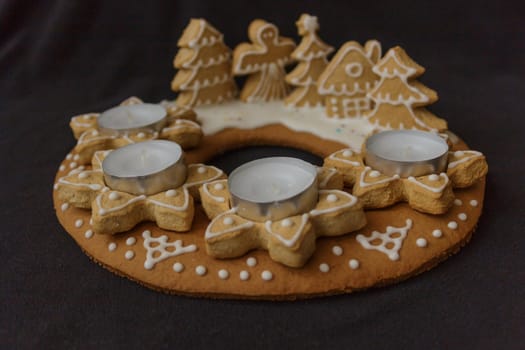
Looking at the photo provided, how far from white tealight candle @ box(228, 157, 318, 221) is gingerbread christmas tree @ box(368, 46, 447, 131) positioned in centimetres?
75

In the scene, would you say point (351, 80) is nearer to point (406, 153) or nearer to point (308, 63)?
point (308, 63)

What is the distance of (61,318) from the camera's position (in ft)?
5.36

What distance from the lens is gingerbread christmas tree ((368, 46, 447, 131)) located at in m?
2.26

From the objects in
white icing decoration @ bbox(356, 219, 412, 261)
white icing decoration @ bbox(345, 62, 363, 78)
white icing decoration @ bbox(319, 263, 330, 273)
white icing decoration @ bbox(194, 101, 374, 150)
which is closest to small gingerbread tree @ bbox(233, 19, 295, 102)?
white icing decoration @ bbox(194, 101, 374, 150)

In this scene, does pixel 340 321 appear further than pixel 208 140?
No

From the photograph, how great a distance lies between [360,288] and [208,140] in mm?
1208

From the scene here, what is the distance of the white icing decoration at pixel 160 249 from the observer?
1698mm

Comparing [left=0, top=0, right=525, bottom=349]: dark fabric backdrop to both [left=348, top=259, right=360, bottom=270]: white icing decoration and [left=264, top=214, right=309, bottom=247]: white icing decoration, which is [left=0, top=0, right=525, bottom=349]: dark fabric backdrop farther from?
[left=264, top=214, right=309, bottom=247]: white icing decoration

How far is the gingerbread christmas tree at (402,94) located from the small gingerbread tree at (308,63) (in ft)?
1.41

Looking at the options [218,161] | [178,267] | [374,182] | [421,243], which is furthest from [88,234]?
[421,243]

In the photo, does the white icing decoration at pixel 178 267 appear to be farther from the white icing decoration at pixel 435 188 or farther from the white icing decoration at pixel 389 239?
the white icing decoration at pixel 435 188

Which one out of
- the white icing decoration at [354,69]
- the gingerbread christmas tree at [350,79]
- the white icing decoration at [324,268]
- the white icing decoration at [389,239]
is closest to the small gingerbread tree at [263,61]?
the gingerbread christmas tree at [350,79]

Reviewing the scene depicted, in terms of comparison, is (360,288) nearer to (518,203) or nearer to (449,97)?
(518,203)

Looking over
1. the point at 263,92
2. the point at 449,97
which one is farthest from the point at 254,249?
the point at 449,97
